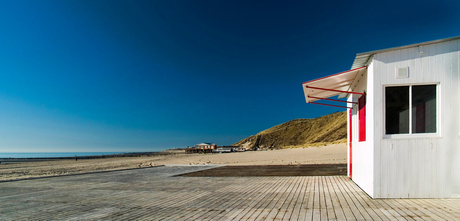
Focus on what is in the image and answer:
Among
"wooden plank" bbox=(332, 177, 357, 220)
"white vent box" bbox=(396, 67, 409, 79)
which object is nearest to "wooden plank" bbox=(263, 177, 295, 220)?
"wooden plank" bbox=(332, 177, 357, 220)

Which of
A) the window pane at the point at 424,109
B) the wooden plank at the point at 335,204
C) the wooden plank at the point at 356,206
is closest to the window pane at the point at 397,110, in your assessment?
the window pane at the point at 424,109

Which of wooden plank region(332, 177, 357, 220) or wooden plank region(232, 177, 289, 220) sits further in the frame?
wooden plank region(232, 177, 289, 220)

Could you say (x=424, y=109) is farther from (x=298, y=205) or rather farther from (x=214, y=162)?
(x=214, y=162)

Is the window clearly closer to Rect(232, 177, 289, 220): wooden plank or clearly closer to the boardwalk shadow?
Rect(232, 177, 289, 220): wooden plank

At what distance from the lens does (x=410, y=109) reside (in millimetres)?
5426

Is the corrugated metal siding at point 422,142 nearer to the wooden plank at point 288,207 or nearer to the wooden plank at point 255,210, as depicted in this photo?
the wooden plank at point 288,207

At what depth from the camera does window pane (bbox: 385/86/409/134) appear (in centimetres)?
547

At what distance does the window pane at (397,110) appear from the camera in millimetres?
5469

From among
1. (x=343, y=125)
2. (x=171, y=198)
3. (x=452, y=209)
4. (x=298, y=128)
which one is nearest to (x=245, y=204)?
(x=171, y=198)

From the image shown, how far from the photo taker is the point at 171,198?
21.0ft

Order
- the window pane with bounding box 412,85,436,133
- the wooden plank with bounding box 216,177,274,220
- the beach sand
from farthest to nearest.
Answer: the beach sand
the window pane with bounding box 412,85,436,133
the wooden plank with bounding box 216,177,274,220

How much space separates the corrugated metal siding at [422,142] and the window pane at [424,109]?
0.42 ft

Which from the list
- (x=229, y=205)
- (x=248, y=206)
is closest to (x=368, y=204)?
(x=248, y=206)

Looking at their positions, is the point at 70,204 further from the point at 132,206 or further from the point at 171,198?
the point at 171,198
